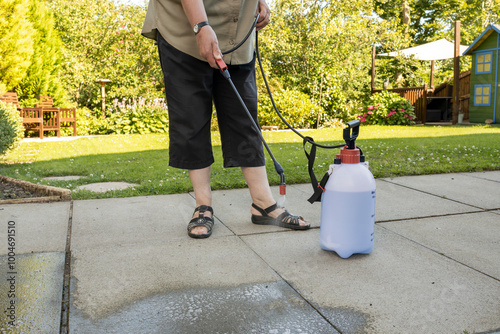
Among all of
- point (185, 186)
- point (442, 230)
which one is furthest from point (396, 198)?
point (185, 186)

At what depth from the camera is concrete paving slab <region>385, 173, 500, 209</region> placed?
3135 mm

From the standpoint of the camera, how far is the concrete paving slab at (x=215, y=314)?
143 cm

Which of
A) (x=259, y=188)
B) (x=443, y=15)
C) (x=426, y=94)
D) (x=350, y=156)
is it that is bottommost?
(x=259, y=188)

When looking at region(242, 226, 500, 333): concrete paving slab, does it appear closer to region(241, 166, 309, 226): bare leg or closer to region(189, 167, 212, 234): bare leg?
region(241, 166, 309, 226): bare leg

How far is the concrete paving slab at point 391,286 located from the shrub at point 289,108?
29.3ft

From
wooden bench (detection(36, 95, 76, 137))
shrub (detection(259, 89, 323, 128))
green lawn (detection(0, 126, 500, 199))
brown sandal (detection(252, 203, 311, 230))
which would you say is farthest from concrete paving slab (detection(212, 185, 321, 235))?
shrub (detection(259, 89, 323, 128))

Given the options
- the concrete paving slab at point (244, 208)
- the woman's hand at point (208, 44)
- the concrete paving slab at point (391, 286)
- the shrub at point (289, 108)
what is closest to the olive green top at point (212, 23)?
the woman's hand at point (208, 44)

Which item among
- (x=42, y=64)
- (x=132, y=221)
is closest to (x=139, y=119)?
(x=42, y=64)

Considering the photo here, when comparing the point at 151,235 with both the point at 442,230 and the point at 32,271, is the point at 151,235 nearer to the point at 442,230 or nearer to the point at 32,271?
the point at 32,271

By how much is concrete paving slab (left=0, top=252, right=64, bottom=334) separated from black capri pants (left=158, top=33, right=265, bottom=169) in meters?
0.83

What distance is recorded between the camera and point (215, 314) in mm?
1524

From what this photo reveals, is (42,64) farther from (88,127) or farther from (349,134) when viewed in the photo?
(349,134)

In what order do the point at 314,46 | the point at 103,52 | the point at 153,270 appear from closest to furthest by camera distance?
the point at 153,270
the point at 103,52
the point at 314,46

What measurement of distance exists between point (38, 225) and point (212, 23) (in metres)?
1.45
